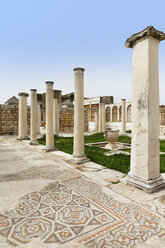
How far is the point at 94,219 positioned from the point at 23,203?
4.01ft

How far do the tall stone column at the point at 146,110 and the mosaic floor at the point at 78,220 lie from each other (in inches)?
29.1

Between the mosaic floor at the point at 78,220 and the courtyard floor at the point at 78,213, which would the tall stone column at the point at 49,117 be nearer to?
the courtyard floor at the point at 78,213

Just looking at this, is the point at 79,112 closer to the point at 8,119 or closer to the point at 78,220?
the point at 78,220

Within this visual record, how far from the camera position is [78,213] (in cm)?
232

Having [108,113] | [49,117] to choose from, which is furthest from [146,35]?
[108,113]

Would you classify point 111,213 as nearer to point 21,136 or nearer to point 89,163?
point 89,163

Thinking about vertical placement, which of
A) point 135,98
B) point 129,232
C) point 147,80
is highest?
point 147,80

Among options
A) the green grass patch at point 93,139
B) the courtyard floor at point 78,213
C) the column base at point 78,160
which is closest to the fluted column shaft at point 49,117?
the column base at point 78,160

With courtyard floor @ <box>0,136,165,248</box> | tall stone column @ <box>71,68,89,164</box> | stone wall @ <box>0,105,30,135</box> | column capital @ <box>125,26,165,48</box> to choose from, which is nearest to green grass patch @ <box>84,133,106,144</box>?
tall stone column @ <box>71,68,89,164</box>

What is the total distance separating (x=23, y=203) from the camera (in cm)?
262

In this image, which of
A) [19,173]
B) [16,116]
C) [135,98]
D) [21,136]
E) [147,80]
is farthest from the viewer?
[16,116]

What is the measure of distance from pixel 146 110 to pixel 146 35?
1.38 metres

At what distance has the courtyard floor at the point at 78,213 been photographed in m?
1.80

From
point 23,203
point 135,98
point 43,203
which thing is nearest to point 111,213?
point 43,203
